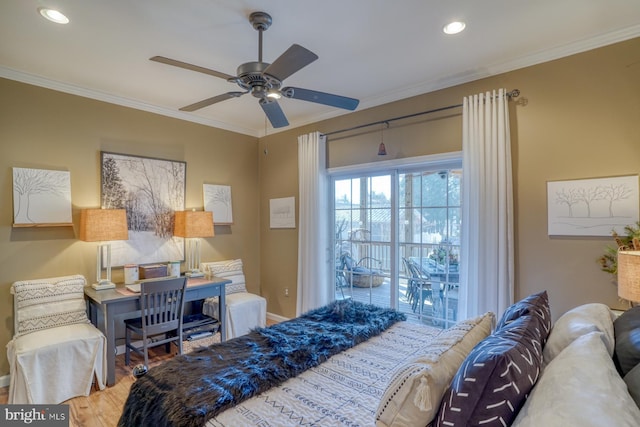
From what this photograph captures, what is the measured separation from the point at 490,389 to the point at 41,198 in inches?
150

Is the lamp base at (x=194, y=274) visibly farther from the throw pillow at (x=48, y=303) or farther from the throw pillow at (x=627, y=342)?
the throw pillow at (x=627, y=342)

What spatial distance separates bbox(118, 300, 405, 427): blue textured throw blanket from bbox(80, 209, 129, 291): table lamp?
1.93m

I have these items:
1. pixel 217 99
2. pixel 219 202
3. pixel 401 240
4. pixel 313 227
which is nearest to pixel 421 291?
pixel 401 240

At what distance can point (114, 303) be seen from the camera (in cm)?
284

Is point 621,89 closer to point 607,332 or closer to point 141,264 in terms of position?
point 607,332

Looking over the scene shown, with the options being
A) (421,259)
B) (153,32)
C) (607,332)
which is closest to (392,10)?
(153,32)

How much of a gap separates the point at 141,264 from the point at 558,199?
4.17 meters

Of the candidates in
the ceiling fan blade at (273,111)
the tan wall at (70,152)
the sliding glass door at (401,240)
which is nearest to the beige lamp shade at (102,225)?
the tan wall at (70,152)

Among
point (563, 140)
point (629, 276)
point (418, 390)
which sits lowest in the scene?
point (418, 390)

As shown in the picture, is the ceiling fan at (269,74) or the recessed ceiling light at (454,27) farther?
the recessed ceiling light at (454,27)

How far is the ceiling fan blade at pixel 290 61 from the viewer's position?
1.71m

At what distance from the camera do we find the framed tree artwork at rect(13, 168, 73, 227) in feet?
9.45

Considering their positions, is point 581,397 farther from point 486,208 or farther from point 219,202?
point 219,202

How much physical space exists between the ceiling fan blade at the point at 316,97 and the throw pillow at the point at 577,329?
6.05 feet
